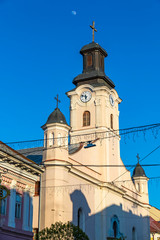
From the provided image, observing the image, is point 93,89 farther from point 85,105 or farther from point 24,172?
point 24,172

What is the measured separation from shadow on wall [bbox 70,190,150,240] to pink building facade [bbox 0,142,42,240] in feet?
18.9

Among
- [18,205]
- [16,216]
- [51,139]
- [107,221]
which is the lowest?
[16,216]

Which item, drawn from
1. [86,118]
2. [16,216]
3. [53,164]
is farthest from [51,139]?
[86,118]

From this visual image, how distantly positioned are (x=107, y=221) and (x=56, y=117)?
466 inches

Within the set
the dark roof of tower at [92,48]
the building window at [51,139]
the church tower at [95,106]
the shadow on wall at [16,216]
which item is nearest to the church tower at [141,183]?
the church tower at [95,106]

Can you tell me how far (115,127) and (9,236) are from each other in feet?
74.8

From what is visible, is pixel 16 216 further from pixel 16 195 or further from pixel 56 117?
pixel 56 117

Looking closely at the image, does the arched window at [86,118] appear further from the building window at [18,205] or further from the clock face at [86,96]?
the building window at [18,205]

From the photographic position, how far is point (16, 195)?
29250mm

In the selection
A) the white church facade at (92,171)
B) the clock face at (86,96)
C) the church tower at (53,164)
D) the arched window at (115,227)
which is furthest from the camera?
the clock face at (86,96)

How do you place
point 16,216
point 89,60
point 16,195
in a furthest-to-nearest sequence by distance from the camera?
point 89,60 → point 16,195 → point 16,216

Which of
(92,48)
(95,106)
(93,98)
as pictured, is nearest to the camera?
(95,106)

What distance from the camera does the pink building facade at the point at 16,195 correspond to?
27.5 meters

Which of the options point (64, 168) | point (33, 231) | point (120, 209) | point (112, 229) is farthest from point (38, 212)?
point (120, 209)
